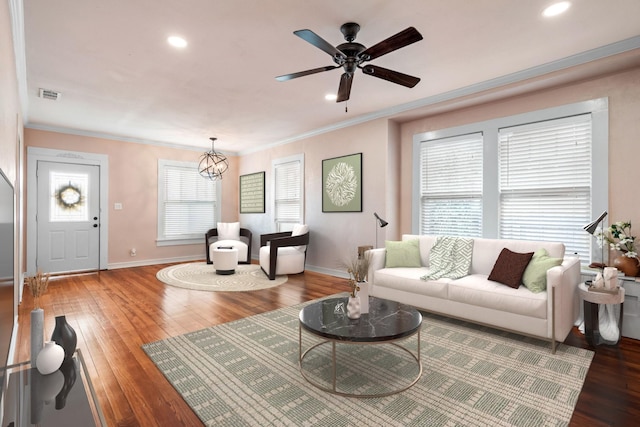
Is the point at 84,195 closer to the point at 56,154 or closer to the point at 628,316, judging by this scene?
the point at 56,154

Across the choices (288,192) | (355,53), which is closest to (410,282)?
(355,53)

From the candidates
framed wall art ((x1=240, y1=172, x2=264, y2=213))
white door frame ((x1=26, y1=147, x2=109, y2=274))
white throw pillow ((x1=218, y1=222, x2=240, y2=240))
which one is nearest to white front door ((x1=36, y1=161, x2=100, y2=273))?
white door frame ((x1=26, y1=147, x2=109, y2=274))

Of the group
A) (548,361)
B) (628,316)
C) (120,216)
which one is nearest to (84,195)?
(120,216)

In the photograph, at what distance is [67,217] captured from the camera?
6043 mm

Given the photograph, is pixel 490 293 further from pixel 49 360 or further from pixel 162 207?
pixel 162 207

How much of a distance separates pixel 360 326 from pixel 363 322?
8 centimetres

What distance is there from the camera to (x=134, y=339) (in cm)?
300

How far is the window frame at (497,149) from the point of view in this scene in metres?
3.38

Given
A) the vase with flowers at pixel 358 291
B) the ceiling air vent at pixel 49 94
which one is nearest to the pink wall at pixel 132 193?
the ceiling air vent at pixel 49 94

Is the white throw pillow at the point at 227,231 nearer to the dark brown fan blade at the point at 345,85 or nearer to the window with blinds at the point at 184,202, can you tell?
the window with blinds at the point at 184,202

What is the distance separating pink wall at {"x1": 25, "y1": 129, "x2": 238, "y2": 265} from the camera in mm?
6438

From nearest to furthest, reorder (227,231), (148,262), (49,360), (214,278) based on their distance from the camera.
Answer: (49,360)
(214,278)
(148,262)
(227,231)

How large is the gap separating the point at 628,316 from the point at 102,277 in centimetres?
726

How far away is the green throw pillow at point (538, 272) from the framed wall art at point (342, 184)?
271cm
